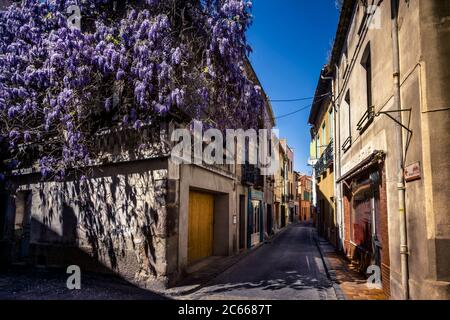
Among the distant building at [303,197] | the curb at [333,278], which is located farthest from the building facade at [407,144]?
the distant building at [303,197]

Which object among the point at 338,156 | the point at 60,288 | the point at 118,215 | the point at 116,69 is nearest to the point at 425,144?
the point at 116,69

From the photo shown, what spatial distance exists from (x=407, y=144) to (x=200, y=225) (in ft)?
23.0

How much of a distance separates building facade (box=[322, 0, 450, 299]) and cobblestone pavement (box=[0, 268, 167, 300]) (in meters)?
4.59

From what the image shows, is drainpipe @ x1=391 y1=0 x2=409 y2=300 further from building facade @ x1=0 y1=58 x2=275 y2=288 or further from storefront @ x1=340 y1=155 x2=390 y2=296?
building facade @ x1=0 y1=58 x2=275 y2=288

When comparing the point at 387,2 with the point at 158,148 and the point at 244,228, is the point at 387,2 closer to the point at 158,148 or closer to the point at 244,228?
the point at 158,148

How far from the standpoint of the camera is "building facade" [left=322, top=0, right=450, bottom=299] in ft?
14.7

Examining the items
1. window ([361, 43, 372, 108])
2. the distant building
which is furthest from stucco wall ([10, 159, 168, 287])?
the distant building

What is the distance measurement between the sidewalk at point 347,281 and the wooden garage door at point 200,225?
400cm

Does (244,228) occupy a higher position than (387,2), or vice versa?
(387,2)

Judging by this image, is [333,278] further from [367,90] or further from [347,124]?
[347,124]
